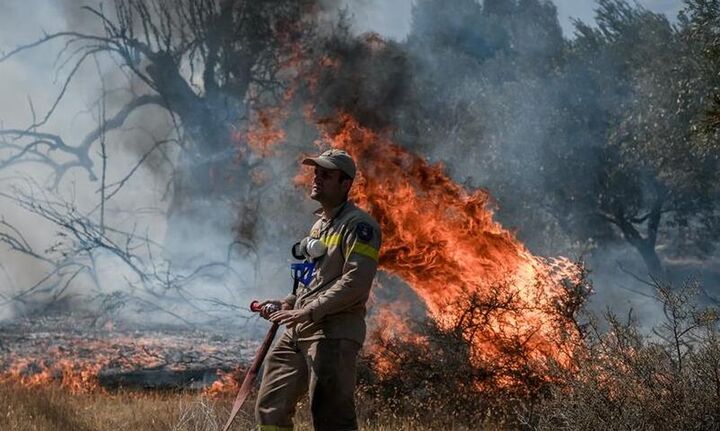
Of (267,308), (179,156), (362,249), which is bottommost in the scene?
(267,308)

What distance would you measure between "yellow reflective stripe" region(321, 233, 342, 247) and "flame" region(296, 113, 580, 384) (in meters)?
2.72

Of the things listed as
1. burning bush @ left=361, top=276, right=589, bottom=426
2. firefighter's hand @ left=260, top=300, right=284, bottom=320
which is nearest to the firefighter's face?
firefighter's hand @ left=260, top=300, right=284, bottom=320

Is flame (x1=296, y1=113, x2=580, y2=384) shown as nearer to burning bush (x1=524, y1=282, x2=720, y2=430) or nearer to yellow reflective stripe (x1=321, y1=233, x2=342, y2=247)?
burning bush (x1=524, y1=282, x2=720, y2=430)

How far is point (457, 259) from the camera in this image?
30.6 ft

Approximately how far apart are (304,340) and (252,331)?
28.0 ft

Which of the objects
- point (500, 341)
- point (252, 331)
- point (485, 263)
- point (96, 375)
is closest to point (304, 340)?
point (500, 341)

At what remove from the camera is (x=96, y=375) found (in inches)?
387

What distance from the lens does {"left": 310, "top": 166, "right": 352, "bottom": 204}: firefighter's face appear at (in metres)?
5.05

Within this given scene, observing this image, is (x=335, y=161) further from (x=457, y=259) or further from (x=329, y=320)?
(x=457, y=259)

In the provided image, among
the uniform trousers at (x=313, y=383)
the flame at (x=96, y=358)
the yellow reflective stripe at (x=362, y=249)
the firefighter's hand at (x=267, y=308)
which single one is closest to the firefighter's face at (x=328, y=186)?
the yellow reflective stripe at (x=362, y=249)

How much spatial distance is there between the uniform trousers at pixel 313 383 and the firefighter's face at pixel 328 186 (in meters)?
0.87

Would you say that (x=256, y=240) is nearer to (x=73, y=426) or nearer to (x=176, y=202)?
(x=176, y=202)

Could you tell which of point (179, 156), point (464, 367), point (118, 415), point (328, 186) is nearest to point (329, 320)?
point (328, 186)

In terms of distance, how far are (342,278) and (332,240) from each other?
1.05 ft
